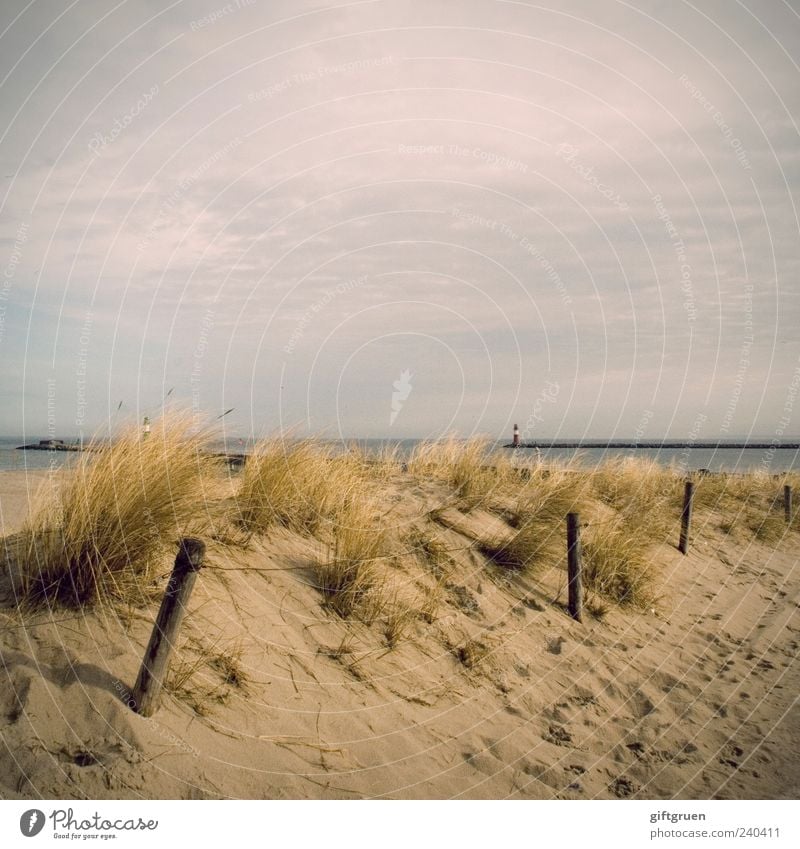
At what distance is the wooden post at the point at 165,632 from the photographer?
3.69 metres

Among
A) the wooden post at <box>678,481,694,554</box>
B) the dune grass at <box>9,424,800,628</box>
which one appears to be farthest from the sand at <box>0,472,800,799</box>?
the wooden post at <box>678,481,694,554</box>

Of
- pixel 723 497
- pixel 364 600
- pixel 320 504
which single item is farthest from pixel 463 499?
pixel 723 497

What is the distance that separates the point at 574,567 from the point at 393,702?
305cm

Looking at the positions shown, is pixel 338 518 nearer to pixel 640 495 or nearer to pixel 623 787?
pixel 623 787

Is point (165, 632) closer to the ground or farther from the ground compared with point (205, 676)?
farther from the ground

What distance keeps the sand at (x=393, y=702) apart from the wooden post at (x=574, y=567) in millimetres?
162

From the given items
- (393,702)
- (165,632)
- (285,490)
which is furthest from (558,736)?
(285,490)

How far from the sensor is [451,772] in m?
4.27

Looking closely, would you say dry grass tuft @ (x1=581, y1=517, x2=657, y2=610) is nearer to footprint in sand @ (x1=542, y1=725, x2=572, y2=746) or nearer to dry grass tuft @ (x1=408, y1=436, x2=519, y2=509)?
dry grass tuft @ (x1=408, y1=436, x2=519, y2=509)

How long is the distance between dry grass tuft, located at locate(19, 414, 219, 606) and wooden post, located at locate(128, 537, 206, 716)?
843 millimetres

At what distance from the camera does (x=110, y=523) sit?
4.55m
